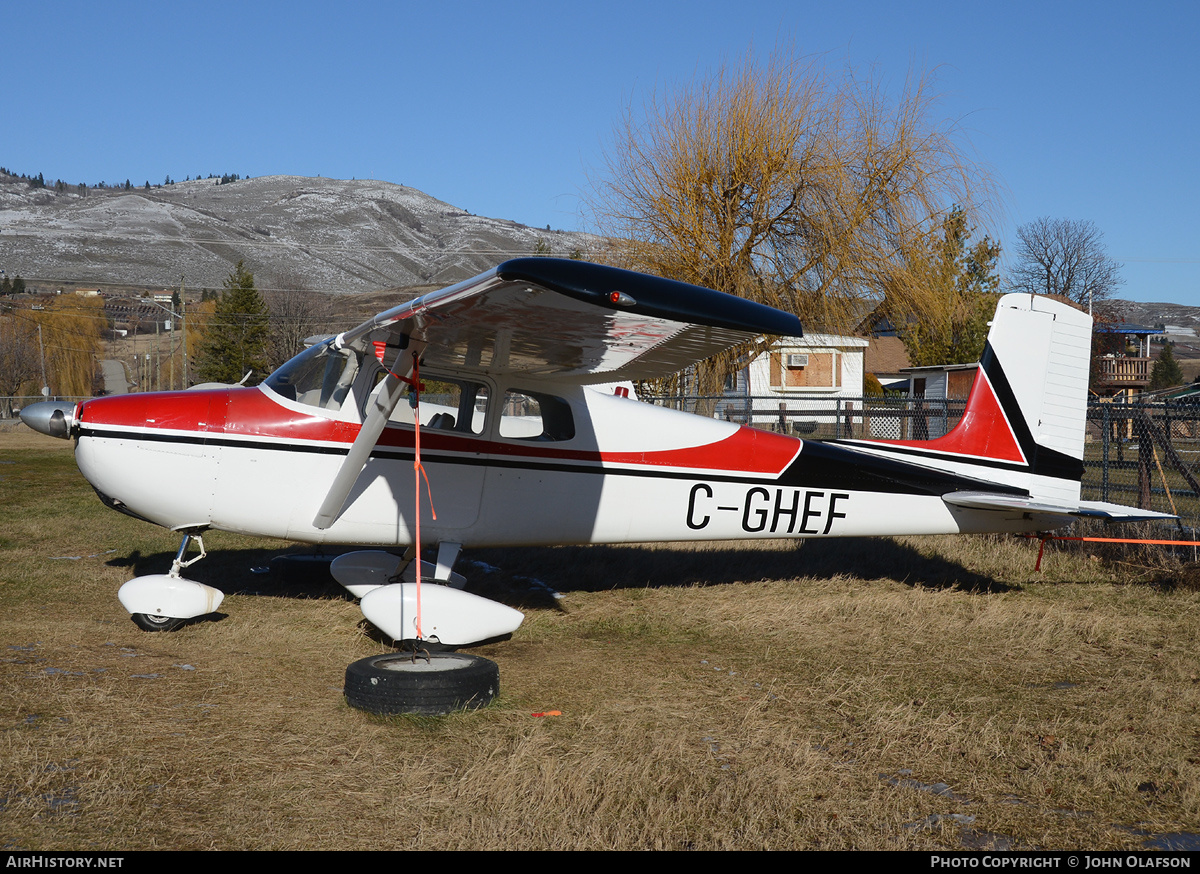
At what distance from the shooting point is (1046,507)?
22.0ft

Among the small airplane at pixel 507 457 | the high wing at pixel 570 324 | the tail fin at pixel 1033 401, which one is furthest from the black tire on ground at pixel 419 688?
the tail fin at pixel 1033 401

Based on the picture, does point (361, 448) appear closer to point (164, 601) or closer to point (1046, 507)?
point (164, 601)

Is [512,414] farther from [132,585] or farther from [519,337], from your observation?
[132,585]

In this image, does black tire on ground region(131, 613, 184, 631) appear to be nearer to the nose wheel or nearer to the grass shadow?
the nose wheel

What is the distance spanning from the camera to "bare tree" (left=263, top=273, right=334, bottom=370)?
52.0 metres

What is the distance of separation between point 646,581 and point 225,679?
14.1ft

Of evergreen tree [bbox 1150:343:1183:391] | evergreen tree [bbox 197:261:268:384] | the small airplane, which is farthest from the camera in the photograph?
evergreen tree [bbox 1150:343:1183:391]

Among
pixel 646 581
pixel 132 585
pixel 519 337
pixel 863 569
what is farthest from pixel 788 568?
pixel 132 585

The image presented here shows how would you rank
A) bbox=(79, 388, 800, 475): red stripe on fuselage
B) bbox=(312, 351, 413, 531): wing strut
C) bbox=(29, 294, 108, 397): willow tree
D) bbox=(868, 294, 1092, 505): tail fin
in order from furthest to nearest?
bbox=(29, 294, 108, 397): willow tree → bbox=(868, 294, 1092, 505): tail fin → bbox=(79, 388, 800, 475): red stripe on fuselage → bbox=(312, 351, 413, 531): wing strut

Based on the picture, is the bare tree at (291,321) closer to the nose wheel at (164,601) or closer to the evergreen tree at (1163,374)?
the nose wheel at (164,601)

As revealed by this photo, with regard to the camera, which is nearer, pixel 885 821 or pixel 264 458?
pixel 885 821

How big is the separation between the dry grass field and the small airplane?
0.69 meters

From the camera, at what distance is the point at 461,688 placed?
4.53 m

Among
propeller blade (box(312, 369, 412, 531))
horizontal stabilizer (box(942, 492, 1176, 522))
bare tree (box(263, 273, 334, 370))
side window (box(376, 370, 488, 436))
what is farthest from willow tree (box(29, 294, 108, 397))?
horizontal stabilizer (box(942, 492, 1176, 522))
